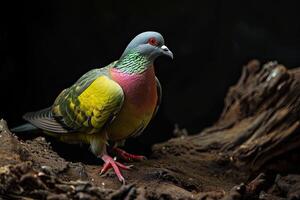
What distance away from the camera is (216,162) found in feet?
9.45

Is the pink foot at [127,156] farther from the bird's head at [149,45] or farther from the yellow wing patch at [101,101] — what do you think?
the bird's head at [149,45]

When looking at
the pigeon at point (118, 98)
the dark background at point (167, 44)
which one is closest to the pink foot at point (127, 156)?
the pigeon at point (118, 98)

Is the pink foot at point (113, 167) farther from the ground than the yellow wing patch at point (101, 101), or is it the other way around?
the yellow wing patch at point (101, 101)

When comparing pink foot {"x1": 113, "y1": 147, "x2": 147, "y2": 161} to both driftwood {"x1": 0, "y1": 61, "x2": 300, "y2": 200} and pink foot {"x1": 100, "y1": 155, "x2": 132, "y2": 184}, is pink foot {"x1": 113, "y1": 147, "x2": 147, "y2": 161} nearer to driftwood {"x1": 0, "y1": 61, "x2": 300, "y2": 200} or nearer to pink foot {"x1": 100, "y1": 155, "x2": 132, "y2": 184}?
driftwood {"x1": 0, "y1": 61, "x2": 300, "y2": 200}

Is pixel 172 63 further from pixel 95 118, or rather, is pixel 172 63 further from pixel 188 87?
pixel 95 118

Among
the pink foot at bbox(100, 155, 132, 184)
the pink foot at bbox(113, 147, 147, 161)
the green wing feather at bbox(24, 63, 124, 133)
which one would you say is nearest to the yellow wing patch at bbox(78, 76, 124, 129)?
the green wing feather at bbox(24, 63, 124, 133)

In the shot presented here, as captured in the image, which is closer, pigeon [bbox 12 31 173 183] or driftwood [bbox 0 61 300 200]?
driftwood [bbox 0 61 300 200]

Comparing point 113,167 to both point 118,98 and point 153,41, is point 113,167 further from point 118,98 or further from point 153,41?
point 153,41

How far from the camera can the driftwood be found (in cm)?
177

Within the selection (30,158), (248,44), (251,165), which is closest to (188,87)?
(248,44)

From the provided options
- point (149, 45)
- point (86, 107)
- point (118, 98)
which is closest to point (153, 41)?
point (149, 45)

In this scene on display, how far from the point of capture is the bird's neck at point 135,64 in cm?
233

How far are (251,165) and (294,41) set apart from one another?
1210 millimetres

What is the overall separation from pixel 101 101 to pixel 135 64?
221 mm
